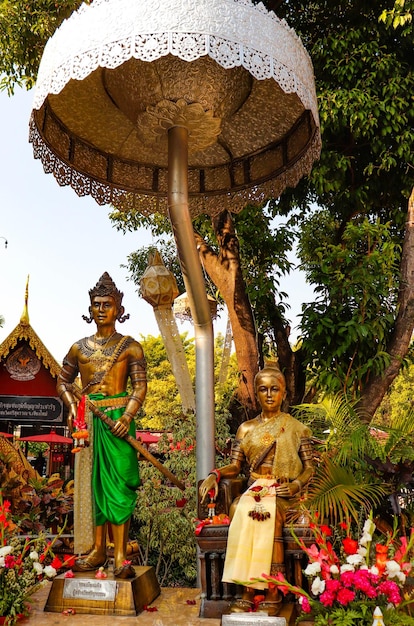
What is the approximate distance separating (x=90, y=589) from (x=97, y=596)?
0.24ft

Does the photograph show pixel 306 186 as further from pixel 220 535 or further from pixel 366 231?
pixel 220 535

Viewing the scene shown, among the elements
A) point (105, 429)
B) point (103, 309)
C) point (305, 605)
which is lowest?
point (305, 605)

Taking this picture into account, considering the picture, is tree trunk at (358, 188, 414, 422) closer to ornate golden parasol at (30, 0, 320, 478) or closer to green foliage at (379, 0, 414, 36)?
ornate golden parasol at (30, 0, 320, 478)

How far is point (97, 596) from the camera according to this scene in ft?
14.9

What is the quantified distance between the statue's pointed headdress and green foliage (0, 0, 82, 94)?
451 cm

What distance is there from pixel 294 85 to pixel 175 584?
587 centimetres

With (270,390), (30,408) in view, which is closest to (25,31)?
(270,390)

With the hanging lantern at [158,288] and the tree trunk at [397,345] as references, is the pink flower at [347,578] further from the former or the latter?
the hanging lantern at [158,288]

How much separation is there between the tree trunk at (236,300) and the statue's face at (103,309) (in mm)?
3370

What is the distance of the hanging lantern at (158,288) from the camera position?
7637 mm

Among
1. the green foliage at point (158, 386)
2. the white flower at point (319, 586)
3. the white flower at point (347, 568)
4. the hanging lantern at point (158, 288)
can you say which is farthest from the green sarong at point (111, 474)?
the green foliage at point (158, 386)

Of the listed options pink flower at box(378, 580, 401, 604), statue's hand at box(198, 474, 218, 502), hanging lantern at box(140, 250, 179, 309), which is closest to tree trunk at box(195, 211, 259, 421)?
hanging lantern at box(140, 250, 179, 309)

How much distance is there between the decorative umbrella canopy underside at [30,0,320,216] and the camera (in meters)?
4.57

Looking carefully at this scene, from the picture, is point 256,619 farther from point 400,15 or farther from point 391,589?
point 400,15
